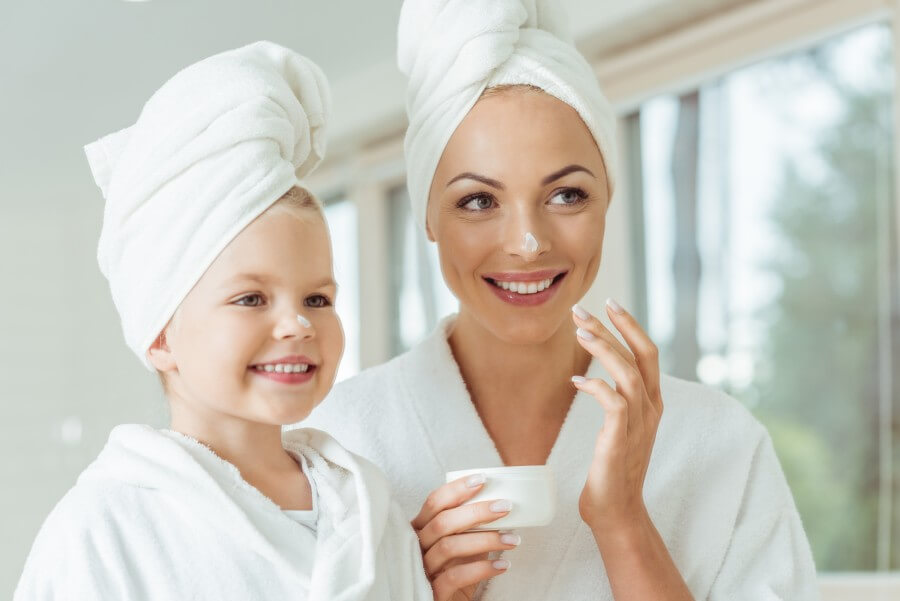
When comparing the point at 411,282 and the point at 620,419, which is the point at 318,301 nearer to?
the point at 620,419

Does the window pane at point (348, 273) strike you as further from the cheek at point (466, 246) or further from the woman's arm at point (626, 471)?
the woman's arm at point (626, 471)

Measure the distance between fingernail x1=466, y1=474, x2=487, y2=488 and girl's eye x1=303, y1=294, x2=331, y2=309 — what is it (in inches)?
9.6

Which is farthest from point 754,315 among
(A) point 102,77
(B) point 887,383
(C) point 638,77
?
(A) point 102,77

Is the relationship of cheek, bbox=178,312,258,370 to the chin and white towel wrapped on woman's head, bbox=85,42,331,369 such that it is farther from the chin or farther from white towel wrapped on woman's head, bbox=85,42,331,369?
the chin

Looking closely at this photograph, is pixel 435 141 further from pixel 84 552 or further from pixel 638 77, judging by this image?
pixel 638 77

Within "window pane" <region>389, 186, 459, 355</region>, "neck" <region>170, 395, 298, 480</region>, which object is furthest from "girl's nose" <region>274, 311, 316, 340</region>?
"window pane" <region>389, 186, 459, 355</region>

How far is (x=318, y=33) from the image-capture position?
12.1ft

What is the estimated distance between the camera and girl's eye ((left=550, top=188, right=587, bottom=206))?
1413 millimetres

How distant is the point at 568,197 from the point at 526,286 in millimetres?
132

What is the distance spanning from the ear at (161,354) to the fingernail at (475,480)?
13.3 inches

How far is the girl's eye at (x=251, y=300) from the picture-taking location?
108 centimetres

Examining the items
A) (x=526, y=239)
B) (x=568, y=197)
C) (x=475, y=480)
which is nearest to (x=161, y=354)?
(x=475, y=480)

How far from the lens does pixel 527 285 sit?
141 cm

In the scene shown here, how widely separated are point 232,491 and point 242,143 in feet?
1.17
